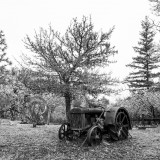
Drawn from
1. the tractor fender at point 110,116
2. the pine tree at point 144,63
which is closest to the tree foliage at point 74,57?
the tractor fender at point 110,116

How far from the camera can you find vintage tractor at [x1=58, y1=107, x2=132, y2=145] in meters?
8.85

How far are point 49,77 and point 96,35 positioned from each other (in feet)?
12.6

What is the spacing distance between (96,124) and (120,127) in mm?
1436

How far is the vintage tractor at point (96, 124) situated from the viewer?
8.85 meters

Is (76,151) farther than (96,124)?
No

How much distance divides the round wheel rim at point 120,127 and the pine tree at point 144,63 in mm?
17570

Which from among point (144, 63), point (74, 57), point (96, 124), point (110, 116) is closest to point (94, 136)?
point (96, 124)

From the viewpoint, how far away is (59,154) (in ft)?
23.0

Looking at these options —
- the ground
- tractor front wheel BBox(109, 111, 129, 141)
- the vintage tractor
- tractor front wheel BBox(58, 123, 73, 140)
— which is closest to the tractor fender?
the vintage tractor

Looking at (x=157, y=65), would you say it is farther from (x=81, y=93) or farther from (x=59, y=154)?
(x=59, y=154)

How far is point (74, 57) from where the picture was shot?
12.3 m

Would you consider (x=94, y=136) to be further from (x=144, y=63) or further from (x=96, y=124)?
(x=144, y=63)

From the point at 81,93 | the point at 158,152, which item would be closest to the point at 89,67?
the point at 81,93

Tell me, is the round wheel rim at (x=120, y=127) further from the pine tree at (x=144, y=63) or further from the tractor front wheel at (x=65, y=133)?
the pine tree at (x=144, y=63)
